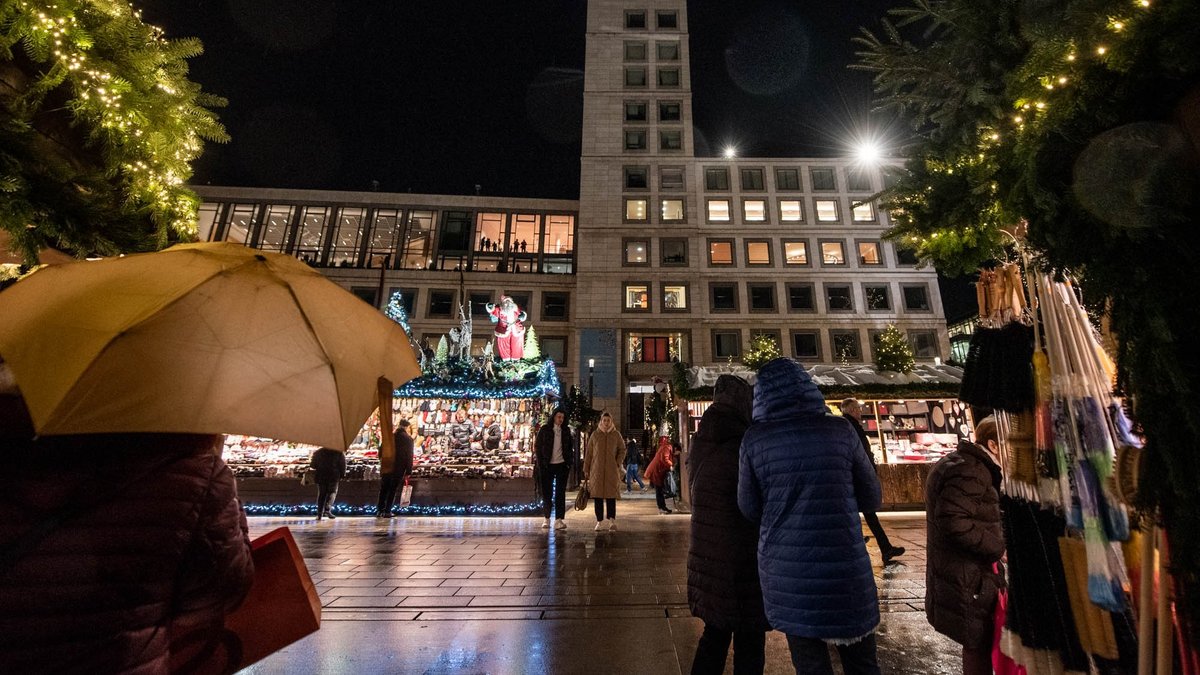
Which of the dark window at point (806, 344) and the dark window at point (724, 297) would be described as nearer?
the dark window at point (806, 344)

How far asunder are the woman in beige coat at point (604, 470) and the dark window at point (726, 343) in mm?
24119

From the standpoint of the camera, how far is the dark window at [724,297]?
33.2 m

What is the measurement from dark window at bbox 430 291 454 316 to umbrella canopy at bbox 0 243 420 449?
3341 cm

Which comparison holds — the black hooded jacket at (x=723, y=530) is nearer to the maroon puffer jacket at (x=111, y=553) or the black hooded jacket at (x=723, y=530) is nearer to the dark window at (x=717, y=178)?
the maroon puffer jacket at (x=111, y=553)

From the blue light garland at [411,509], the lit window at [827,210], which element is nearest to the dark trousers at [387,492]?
the blue light garland at [411,509]

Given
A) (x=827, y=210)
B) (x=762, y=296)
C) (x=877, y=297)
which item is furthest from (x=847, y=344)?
(x=827, y=210)

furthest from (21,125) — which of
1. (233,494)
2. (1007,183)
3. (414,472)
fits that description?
(414,472)

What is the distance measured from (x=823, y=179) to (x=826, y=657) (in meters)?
39.2

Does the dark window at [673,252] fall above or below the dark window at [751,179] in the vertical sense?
below

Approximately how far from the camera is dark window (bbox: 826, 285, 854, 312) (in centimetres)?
3319

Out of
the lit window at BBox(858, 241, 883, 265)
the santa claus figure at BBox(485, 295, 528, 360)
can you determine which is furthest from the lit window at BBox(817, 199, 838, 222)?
the santa claus figure at BBox(485, 295, 528, 360)

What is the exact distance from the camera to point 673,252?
110 ft

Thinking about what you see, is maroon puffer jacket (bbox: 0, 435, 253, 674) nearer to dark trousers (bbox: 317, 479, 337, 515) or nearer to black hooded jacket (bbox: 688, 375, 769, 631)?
Result: black hooded jacket (bbox: 688, 375, 769, 631)

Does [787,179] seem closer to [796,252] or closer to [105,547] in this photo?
[796,252]
